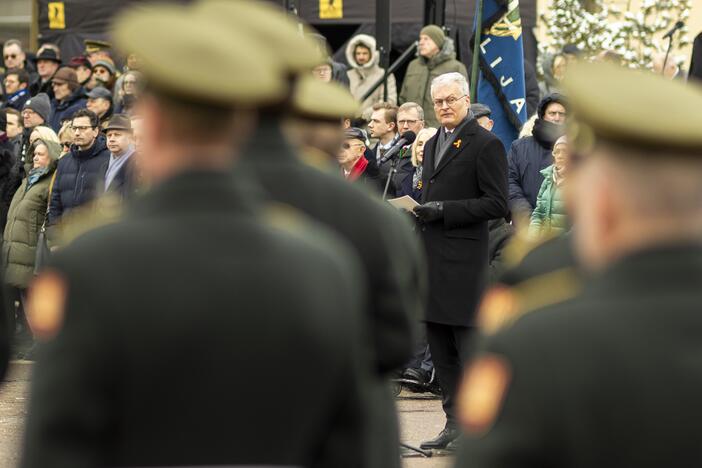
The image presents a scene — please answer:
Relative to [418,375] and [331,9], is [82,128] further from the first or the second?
[331,9]

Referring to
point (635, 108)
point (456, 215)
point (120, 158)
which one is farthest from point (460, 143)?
point (635, 108)

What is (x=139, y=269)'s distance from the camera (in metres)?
2.56

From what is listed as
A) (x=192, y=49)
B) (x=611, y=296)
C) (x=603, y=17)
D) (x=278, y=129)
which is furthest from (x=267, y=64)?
(x=603, y=17)

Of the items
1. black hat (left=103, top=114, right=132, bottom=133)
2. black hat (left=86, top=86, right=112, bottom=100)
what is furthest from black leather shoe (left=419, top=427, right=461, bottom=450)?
black hat (left=86, top=86, right=112, bottom=100)

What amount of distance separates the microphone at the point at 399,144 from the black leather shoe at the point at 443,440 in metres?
2.80

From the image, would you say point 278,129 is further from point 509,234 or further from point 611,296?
point 509,234

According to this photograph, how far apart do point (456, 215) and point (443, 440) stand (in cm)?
115

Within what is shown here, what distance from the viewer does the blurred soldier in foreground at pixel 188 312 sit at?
2.52 m

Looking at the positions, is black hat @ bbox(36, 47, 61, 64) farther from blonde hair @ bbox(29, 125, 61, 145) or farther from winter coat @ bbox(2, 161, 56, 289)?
winter coat @ bbox(2, 161, 56, 289)

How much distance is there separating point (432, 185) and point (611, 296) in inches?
244

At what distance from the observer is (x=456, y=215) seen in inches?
327

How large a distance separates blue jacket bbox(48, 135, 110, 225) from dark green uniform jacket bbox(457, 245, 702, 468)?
363 inches

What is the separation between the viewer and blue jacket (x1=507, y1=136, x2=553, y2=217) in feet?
32.8

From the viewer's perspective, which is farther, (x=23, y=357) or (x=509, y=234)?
(x=23, y=357)
